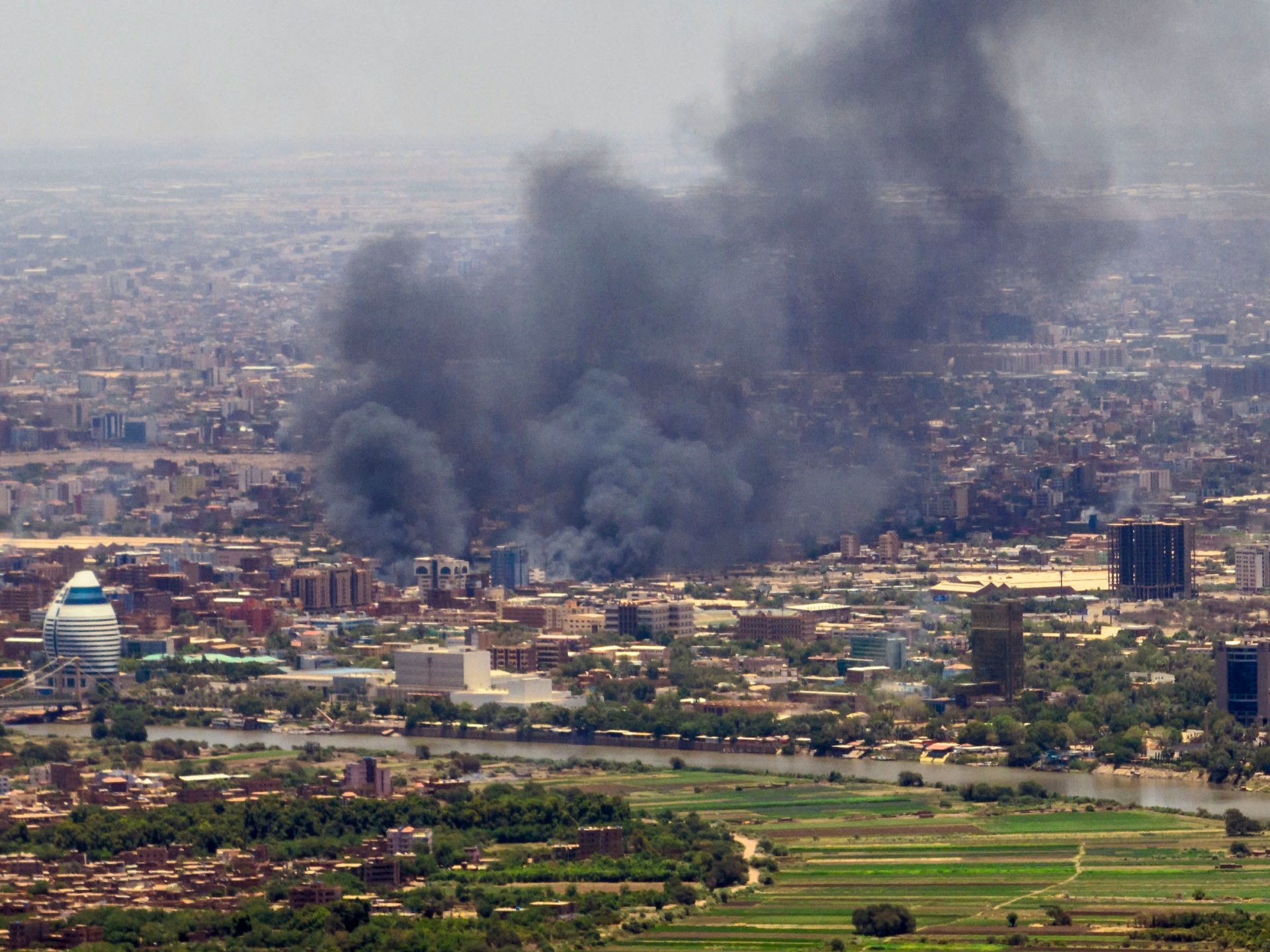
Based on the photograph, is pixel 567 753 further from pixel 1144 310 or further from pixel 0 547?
pixel 1144 310

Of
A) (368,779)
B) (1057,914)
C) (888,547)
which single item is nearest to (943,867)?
(1057,914)

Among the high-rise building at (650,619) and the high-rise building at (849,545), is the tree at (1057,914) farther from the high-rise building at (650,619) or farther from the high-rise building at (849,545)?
the high-rise building at (849,545)

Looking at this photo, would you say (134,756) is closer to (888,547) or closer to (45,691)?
(45,691)

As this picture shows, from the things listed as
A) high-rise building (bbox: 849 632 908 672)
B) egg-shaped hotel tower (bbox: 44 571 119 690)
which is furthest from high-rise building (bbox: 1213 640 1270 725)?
egg-shaped hotel tower (bbox: 44 571 119 690)

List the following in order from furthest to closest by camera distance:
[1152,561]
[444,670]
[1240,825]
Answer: [1152,561] → [444,670] → [1240,825]

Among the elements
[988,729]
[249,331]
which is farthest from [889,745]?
[249,331]

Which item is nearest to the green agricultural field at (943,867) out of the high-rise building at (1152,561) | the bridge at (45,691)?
the bridge at (45,691)

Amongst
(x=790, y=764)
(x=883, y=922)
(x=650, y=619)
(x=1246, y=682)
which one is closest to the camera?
(x=883, y=922)
